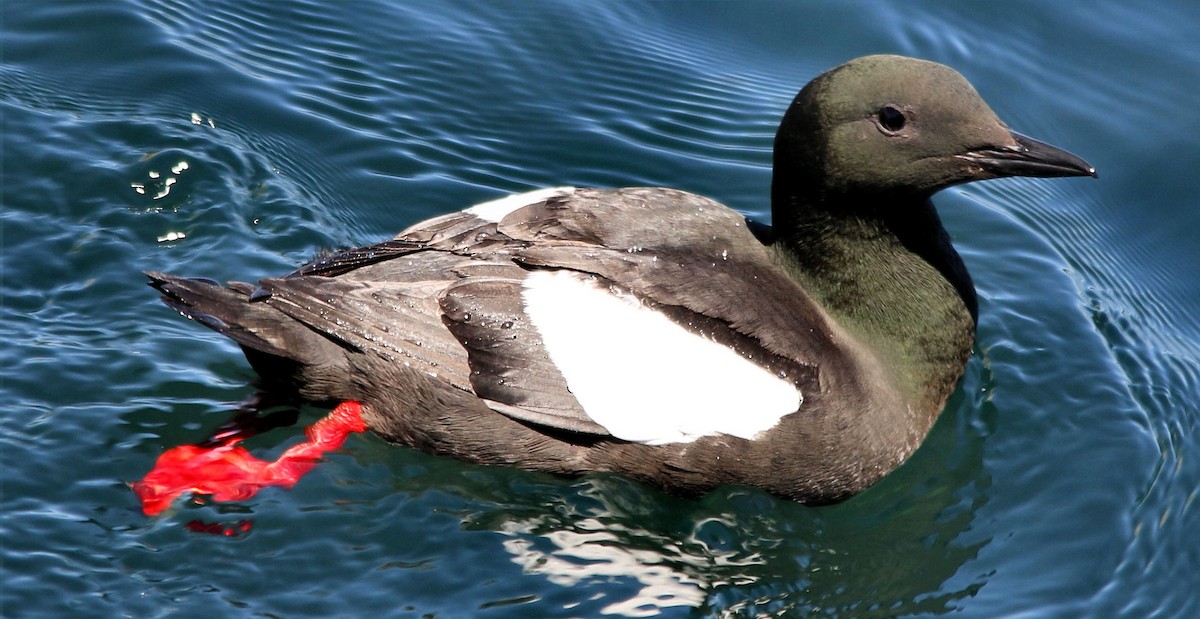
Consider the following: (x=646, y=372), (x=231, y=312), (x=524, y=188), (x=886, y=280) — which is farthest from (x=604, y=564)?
(x=524, y=188)

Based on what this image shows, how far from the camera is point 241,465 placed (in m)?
5.95

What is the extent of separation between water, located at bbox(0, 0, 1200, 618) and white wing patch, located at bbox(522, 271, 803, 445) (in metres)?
0.37

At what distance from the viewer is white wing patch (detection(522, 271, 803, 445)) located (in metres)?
5.73

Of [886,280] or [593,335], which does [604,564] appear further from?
[886,280]

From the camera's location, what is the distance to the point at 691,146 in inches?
335

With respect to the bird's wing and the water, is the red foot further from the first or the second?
the bird's wing

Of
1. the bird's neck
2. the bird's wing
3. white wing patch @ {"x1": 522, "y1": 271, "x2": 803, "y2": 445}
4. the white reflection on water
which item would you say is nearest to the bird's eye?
the bird's neck

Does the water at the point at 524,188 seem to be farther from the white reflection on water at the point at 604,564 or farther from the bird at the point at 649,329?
the bird at the point at 649,329

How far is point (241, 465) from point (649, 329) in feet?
6.26

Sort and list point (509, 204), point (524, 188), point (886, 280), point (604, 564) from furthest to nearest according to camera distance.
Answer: point (524, 188) < point (509, 204) < point (886, 280) < point (604, 564)

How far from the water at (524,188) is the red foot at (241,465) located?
0.30 ft

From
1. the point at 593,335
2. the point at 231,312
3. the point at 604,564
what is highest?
the point at 231,312

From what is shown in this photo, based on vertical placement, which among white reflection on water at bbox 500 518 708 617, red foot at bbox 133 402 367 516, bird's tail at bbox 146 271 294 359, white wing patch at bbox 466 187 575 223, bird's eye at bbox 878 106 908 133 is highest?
white wing patch at bbox 466 187 575 223

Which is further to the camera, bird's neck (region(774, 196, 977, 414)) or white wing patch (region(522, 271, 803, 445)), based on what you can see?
bird's neck (region(774, 196, 977, 414))
